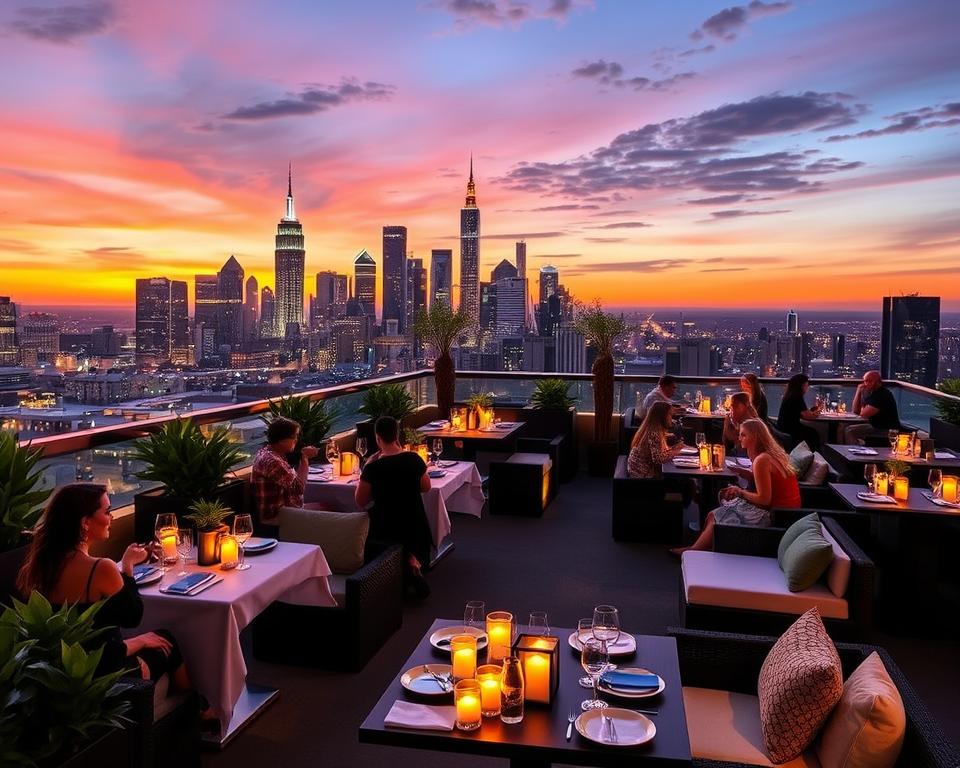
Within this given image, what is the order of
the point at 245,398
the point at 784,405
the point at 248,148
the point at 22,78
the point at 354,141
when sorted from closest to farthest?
the point at 245,398, the point at 784,405, the point at 22,78, the point at 354,141, the point at 248,148

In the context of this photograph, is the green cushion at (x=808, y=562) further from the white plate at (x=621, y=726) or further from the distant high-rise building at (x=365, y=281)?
the distant high-rise building at (x=365, y=281)

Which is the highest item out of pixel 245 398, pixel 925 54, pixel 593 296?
pixel 925 54

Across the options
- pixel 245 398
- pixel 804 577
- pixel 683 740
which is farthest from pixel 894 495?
pixel 245 398

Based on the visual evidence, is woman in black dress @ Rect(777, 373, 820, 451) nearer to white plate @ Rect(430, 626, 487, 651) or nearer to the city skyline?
the city skyline

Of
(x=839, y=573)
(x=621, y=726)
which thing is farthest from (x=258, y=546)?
(x=839, y=573)

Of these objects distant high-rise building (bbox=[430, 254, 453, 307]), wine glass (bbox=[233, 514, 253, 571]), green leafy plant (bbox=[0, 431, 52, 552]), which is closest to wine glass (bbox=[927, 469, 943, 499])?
wine glass (bbox=[233, 514, 253, 571])

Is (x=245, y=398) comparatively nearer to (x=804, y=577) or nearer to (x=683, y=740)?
(x=804, y=577)

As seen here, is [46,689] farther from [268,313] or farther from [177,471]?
[268,313]
